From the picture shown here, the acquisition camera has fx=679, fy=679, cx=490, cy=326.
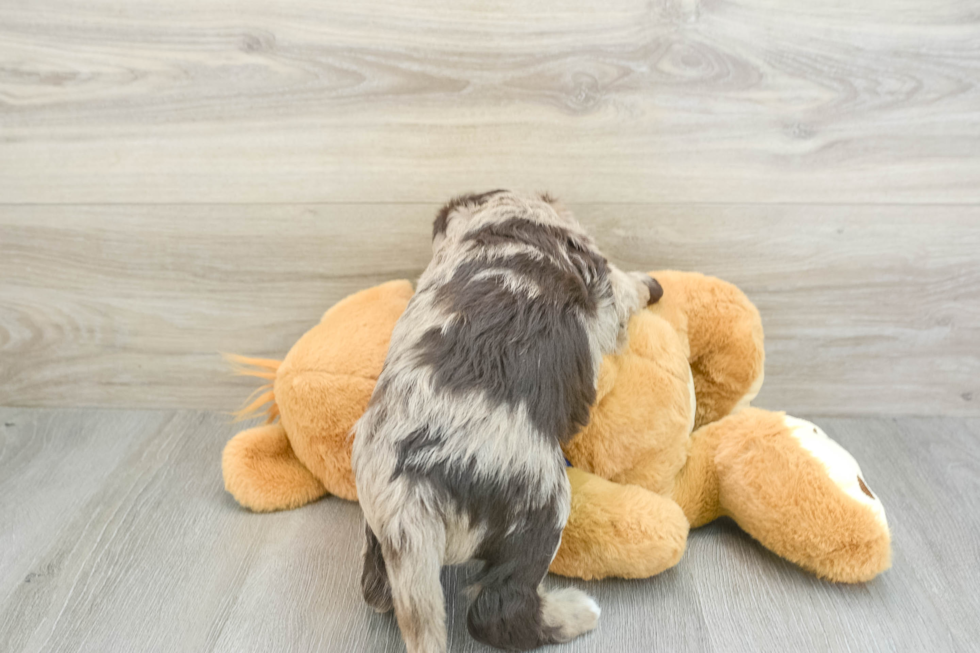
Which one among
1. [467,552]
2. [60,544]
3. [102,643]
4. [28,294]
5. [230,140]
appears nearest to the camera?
[467,552]

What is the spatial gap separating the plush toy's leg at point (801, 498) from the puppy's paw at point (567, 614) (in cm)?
26

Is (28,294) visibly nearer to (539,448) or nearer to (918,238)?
(539,448)

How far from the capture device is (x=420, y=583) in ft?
2.22

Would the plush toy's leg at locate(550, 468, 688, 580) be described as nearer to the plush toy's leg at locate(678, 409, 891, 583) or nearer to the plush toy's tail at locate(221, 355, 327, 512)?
the plush toy's leg at locate(678, 409, 891, 583)

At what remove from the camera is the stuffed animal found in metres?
0.86

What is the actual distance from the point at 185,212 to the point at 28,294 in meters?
0.36

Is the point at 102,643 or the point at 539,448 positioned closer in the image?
the point at 539,448

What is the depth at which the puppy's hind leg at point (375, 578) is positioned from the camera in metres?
0.79

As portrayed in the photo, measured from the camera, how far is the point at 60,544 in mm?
992

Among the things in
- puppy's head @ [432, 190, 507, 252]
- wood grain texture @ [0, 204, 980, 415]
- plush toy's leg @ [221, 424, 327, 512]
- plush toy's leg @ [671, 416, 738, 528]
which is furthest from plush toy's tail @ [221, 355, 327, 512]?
plush toy's leg @ [671, 416, 738, 528]

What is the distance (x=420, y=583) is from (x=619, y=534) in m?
0.29

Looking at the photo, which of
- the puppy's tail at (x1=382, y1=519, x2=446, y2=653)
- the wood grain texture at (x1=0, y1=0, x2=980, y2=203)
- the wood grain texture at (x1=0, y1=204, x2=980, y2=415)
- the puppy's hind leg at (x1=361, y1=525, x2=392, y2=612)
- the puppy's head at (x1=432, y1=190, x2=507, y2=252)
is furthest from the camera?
the wood grain texture at (x1=0, y1=204, x2=980, y2=415)

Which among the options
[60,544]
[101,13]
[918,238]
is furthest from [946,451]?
[101,13]

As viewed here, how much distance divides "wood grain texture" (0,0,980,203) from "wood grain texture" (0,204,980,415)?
5 centimetres
